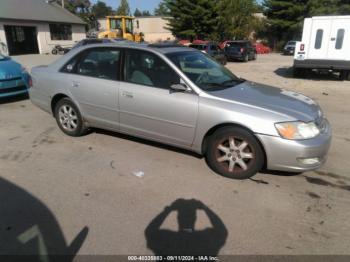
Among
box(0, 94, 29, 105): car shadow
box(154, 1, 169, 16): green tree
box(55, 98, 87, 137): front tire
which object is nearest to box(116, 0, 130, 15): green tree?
box(154, 1, 169, 16): green tree

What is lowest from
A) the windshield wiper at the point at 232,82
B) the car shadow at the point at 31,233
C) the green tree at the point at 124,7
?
the car shadow at the point at 31,233

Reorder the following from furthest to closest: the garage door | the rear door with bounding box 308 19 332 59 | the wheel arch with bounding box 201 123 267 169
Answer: the garage door → the rear door with bounding box 308 19 332 59 → the wheel arch with bounding box 201 123 267 169

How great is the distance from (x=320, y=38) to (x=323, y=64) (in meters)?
1.20

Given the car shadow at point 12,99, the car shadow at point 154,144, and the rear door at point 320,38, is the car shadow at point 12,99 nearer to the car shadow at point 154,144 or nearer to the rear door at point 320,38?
the car shadow at point 154,144

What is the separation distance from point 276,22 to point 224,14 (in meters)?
7.75

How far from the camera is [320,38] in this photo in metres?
13.9

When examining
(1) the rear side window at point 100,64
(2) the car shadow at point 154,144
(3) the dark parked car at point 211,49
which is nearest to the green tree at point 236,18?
(3) the dark parked car at point 211,49

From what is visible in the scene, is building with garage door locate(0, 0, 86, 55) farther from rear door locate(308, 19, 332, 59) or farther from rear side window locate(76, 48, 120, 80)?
rear side window locate(76, 48, 120, 80)

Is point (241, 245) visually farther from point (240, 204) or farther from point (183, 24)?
point (183, 24)

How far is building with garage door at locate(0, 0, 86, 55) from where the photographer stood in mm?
27016

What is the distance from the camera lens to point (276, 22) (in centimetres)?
4047

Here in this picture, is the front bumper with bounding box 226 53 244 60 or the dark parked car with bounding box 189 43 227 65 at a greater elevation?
the dark parked car with bounding box 189 43 227 65

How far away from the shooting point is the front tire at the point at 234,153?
3.88m

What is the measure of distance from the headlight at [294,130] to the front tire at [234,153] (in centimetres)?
33
